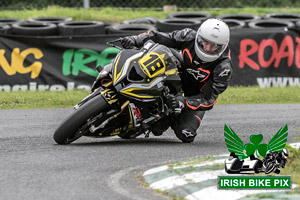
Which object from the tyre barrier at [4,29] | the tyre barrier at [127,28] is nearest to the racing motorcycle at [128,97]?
the tyre barrier at [127,28]

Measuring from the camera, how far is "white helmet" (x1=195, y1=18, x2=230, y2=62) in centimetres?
732

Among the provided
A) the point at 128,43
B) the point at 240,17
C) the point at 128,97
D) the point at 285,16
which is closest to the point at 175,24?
the point at 240,17

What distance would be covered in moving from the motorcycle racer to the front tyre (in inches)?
32.1

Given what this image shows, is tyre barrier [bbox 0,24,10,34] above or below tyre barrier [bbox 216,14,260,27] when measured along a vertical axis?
below

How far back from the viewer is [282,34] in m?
12.3

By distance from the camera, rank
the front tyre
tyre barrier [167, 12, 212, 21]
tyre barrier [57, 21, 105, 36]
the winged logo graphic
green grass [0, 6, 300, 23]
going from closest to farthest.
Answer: the winged logo graphic → the front tyre → tyre barrier [57, 21, 105, 36] → tyre barrier [167, 12, 212, 21] → green grass [0, 6, 300, 23]

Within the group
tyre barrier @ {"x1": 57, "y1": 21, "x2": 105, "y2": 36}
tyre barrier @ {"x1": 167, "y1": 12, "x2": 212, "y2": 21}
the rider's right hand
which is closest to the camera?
the rider's right hand

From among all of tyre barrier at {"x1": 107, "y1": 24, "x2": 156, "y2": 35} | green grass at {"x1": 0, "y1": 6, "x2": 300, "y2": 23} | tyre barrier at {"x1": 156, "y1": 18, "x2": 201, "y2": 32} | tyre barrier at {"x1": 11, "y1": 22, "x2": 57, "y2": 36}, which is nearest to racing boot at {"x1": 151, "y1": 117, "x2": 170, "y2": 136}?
tyre barrier at {"x1": 107, "y1": 24, "x2": 156, "y2": 35}

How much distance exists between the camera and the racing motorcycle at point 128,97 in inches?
273

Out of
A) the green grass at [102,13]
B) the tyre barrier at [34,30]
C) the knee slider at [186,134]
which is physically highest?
the green grass at [102,13]

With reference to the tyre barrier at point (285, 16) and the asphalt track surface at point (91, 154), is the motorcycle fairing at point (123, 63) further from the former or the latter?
the tyre barrier at point (285, 16)

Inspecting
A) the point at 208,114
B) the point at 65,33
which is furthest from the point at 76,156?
the point at 65,33

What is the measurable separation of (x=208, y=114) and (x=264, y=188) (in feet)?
14.4

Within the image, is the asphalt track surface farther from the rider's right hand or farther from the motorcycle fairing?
the rider's right hand
